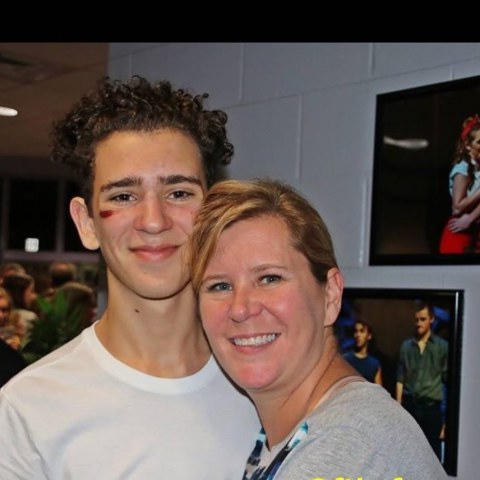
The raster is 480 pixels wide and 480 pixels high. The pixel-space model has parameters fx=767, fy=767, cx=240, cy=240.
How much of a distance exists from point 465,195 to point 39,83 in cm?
231

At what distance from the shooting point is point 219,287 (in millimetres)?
1194

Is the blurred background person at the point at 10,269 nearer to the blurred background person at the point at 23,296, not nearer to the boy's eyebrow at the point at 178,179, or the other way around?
the blurred background person at the point at 23,296

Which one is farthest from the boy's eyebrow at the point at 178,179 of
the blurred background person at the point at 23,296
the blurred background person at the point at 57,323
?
the blurred background person at the point at 23,296

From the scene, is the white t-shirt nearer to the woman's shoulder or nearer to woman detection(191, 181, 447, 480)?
woman detection(191, 181, 447, 480)

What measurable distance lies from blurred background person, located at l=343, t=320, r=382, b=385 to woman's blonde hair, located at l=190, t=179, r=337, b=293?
822mm

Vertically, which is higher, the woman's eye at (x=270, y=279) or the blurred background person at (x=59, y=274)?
the woman's eye at (x=270, y=279)

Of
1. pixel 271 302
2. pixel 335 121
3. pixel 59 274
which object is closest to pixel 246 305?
pixel 271 302

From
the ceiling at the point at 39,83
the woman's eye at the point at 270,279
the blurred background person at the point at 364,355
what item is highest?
the ceiling at the point at 39,83

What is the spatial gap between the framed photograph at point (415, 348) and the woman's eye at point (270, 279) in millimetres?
803

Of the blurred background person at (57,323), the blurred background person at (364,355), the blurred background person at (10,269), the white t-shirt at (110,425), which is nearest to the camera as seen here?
the white t-shirt at (110,425)

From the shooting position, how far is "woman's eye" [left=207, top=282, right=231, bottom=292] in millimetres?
1187

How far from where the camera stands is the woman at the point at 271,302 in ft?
3.75
